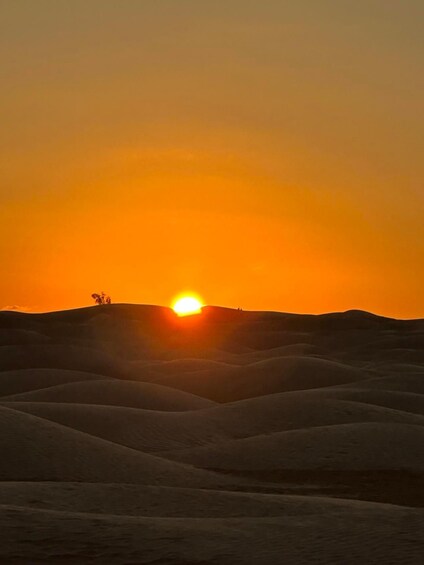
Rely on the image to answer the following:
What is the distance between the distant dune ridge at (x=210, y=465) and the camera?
27.4 ft

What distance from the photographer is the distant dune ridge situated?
8.35 m

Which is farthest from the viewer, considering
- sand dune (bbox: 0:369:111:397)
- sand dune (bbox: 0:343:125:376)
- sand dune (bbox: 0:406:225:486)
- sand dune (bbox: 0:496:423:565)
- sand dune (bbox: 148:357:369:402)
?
sand dune (bbox: 0:343:125:376)

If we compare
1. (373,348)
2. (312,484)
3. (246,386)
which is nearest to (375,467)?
(312,484)

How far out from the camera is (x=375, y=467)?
52.9ft

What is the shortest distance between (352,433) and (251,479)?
3.44m

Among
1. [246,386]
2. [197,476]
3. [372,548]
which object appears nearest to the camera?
[372,548]

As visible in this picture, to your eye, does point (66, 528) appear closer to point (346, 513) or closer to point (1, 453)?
point (346, 513)

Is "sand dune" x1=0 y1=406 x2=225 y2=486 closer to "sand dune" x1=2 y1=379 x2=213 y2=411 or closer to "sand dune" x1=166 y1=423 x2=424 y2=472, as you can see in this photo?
"sand dune" x1=166 y1=423 x2=424 y2=472

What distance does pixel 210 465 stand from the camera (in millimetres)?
16141

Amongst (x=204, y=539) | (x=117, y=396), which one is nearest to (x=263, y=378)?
(x=117, y=396)

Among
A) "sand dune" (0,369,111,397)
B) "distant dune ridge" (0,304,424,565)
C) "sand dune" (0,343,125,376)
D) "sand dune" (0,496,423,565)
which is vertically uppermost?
"sand dune" (0,343,125,376)

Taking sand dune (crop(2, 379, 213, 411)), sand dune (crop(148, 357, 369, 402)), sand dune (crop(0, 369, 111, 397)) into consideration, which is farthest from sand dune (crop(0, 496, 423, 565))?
sand dune (crop(148, 357, 369, 402))

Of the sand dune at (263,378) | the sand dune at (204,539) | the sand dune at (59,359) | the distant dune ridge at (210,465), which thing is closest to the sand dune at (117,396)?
the distant dune ridge at (210,465)

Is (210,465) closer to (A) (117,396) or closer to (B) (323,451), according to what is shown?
(B) (323,451)
